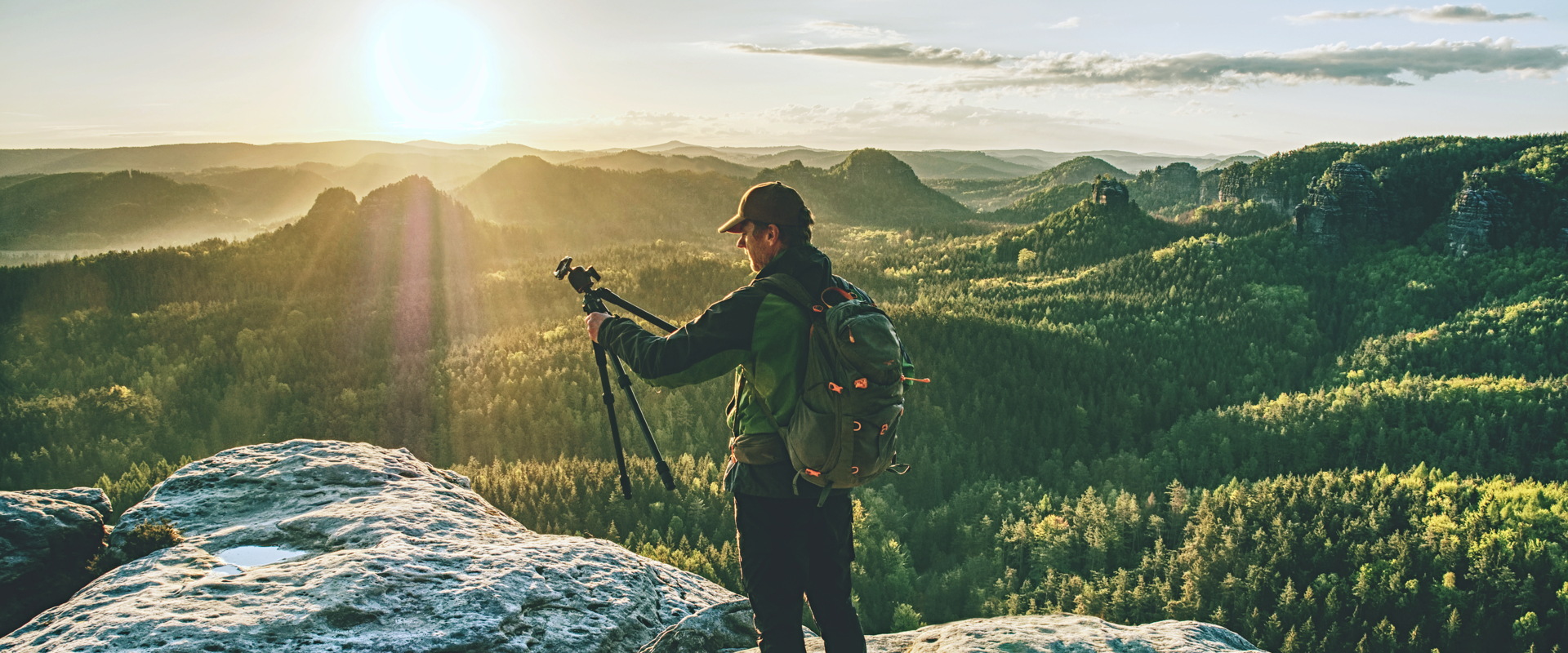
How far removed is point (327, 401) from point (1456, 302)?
123 meters

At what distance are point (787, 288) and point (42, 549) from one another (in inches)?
471

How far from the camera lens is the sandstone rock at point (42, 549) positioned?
1046 centimetres

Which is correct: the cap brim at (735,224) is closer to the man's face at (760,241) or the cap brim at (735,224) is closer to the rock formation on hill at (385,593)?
the man's face at (760,241)

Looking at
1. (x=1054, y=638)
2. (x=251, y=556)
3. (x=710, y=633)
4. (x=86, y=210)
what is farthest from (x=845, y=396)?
(x=86, y=210)

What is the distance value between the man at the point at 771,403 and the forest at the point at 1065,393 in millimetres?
20783

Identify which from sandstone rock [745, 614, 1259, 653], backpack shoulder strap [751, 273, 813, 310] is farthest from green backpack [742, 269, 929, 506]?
sandstone rock [745, 614, 1259, 653]

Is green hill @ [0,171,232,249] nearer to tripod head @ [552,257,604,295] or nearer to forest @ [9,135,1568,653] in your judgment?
forest @ [9,135,1568,653]

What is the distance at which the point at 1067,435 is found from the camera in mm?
64500

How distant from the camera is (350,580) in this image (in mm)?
8961

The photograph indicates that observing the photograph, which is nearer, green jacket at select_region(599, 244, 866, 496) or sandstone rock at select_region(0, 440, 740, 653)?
green jacket at select_region(599, 244, 866, 496)

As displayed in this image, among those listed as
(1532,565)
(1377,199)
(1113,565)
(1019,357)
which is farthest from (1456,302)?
(1113,565)

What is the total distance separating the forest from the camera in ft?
123

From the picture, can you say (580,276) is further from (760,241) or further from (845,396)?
(845,396)

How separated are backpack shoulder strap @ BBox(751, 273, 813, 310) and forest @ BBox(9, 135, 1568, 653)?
2237 cm
